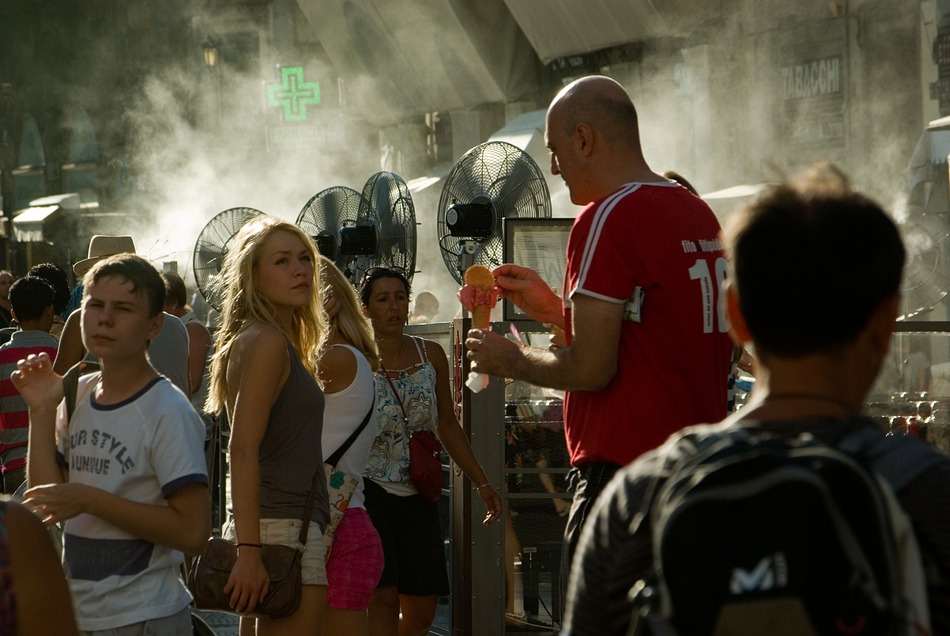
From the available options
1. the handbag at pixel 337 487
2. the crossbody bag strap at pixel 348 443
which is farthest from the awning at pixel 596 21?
the handbag at pixel 337 487

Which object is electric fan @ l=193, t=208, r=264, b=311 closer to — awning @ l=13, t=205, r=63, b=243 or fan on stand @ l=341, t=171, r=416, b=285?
fan on stand @ l=341, t=171, r=416, b=285

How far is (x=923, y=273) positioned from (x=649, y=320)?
857 cm

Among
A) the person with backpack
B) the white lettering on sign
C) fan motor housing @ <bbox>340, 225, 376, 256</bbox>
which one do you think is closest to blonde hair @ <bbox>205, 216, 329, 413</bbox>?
the person with backpack

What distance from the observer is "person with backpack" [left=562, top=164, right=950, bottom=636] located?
1489 mm

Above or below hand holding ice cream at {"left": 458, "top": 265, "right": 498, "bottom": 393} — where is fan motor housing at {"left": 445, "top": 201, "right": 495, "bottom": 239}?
above

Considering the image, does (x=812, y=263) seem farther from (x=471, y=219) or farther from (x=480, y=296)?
(x=471, y=219)

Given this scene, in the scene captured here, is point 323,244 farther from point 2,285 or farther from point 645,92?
point 645,92

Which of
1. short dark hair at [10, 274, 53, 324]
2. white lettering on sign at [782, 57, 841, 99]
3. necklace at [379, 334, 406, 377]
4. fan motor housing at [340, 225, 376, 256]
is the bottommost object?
necklace at [379, 334, 406, 377]

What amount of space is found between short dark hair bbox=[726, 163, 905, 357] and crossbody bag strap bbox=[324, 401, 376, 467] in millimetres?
3399

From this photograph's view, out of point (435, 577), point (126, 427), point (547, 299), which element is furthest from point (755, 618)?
point (435, 577)

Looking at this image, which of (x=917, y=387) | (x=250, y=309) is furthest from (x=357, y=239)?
(x=250, y=309)

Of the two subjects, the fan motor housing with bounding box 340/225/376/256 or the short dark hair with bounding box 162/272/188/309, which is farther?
the fan motor housing with bounding box 340/225/376/256

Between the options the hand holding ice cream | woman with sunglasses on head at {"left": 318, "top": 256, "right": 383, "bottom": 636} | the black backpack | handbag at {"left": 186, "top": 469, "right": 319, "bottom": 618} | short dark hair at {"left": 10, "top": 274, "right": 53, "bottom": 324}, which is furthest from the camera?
short dark hair at {"left": 10, "top": 274, "right": 53, "bottom": 324}

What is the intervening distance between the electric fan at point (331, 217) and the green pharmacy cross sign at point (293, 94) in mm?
14949
